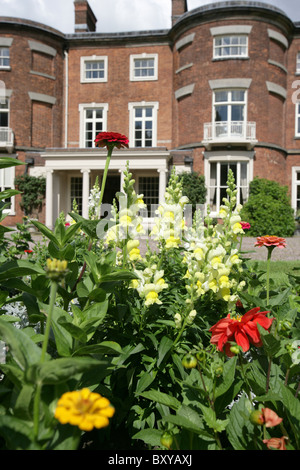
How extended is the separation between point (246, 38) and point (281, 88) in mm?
2796

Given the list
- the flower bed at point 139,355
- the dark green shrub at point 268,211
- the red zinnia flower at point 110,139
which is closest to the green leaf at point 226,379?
the flower bed at point 139,355

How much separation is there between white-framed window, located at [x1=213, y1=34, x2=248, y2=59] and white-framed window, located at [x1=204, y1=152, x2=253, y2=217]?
458cm

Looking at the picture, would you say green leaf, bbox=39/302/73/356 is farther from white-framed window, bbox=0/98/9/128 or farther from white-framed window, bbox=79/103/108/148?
→ white-framed window, bbox=0/98/9/128

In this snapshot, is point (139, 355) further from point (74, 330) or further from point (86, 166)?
point (86, 166)

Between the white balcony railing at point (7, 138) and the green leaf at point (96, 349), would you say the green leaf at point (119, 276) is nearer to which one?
the green leaf at point (96, 349)

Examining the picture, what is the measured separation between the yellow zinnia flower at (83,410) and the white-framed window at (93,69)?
2059 centimetres

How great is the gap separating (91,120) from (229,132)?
7.36 metres

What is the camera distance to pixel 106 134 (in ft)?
6.20

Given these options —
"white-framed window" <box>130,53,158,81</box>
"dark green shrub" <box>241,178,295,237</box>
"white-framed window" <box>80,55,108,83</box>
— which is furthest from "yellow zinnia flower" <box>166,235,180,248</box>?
"white-framed window" <box>80,55,108,83</box>

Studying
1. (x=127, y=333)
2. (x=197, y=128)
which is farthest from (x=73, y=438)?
(x=197, y=128)

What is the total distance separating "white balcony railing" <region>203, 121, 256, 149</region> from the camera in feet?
54.2

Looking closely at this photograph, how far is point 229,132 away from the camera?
Answer: 16.9m

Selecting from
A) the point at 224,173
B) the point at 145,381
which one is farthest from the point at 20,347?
the point at 224,173
